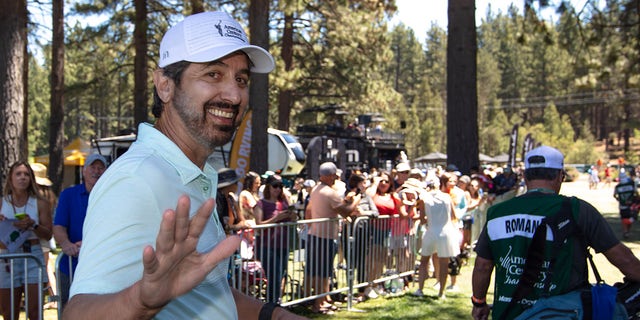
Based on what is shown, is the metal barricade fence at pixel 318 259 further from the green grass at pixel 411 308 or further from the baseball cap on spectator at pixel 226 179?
the baseball cap on spectator at pixel 226 179

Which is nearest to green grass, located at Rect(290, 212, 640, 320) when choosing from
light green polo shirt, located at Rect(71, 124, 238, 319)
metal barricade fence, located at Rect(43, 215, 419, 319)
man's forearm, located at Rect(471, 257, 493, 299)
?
metal barricade fence, located at Rect(43, 215, 419, 319)

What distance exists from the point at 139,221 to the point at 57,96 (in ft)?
60.5

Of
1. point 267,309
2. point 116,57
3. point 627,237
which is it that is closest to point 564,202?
point 267,309

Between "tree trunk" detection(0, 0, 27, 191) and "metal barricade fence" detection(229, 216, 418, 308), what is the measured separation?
411 centimetres

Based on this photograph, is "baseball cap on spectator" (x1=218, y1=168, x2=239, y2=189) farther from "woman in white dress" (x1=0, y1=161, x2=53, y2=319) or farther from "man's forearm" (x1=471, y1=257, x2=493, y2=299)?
"man's forearm" (x1=471, y1=257, x2=493, y2=299)

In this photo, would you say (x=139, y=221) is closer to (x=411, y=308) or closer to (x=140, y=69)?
(x=411, y=308)

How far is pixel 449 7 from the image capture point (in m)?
14.5

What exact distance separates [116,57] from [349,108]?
15370 mm

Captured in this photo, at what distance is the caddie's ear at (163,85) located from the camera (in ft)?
6.15

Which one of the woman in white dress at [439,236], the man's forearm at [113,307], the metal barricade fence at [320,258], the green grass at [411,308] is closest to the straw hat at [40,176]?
the metal barricade fence at [320,258]

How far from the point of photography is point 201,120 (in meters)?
1.84

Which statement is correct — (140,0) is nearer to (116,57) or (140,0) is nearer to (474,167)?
(116,57)

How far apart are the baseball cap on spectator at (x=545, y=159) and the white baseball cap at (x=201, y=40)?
3119 millimetres

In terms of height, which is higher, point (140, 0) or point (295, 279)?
point (140, 0)
